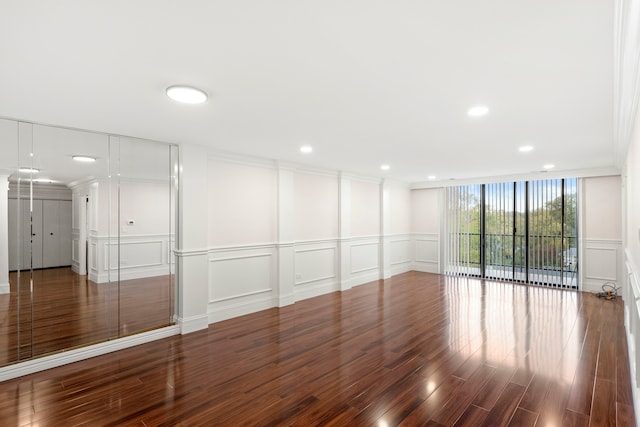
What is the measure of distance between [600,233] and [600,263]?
562 mm

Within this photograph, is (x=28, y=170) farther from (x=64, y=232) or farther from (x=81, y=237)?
(x=81, y=237)

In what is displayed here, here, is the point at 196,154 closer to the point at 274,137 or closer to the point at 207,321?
the point at 274,137

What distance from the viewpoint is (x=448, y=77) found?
2.09 m

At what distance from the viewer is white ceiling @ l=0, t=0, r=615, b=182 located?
57.2 inches

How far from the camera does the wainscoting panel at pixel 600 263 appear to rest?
5.82 m

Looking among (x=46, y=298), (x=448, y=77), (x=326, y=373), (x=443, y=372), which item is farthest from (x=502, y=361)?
(x=46, y=298)

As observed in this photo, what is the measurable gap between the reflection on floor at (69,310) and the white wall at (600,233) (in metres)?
7.30

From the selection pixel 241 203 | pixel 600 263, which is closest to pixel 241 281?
pixel 241 203

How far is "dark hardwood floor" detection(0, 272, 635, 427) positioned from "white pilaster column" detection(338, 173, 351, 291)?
1.74m

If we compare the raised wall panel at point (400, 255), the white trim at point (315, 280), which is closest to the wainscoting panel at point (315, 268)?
the white trim at point (315, 280)

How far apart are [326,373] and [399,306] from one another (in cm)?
250

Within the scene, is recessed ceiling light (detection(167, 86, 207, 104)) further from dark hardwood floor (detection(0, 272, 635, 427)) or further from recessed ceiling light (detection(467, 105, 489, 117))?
dark hardwood floor (detection(0, 272, 635, 427))

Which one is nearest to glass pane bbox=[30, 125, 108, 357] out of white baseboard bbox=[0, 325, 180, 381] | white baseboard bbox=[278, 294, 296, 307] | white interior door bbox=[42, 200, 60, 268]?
white interior door bbox=[42, 200, 60, 268]

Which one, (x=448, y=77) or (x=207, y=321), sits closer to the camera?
(x=448, y=77)
